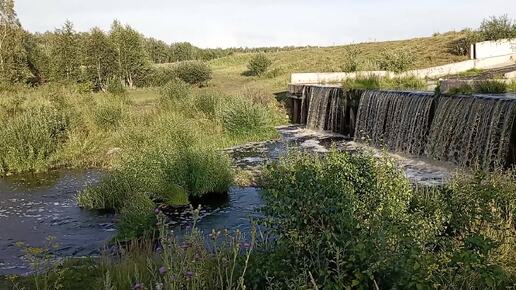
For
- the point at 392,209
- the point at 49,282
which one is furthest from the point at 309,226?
the point at 49,282

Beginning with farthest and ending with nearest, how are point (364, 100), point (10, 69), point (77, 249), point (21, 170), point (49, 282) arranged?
point (10, 69), point (364, 100), point (21, 170), point (77, 249), point (49, 282)

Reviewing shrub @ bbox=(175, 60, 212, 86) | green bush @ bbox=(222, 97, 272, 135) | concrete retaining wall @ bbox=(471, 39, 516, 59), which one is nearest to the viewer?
green bush @ bbox=(222, 97, 272, 135)

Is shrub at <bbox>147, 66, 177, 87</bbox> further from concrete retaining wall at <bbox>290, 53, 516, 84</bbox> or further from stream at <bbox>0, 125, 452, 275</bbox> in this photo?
stream at <bbox>0, 125, 452, 275</bbox>

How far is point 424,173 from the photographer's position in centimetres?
1159

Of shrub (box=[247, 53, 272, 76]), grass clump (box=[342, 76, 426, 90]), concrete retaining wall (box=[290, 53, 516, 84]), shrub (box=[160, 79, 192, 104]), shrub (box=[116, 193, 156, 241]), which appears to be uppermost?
shrub (box=[247, 53, 272, 76])

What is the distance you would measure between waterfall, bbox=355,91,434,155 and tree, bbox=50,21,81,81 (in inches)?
807

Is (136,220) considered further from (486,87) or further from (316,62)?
(316,62)

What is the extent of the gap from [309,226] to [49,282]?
3.10 m

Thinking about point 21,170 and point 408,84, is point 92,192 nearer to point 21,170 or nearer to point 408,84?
point 21,170

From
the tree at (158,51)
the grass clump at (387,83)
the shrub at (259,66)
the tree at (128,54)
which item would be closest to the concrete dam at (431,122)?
the grass clump at (387,83)

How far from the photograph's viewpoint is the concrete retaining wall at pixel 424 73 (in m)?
23.8

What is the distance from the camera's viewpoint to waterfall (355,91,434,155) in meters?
13.9

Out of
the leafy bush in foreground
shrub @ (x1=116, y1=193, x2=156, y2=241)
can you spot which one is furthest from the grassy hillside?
the leafy bush in foreground

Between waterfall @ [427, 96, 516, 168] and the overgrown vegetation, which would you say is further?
the overgrown vegetation
